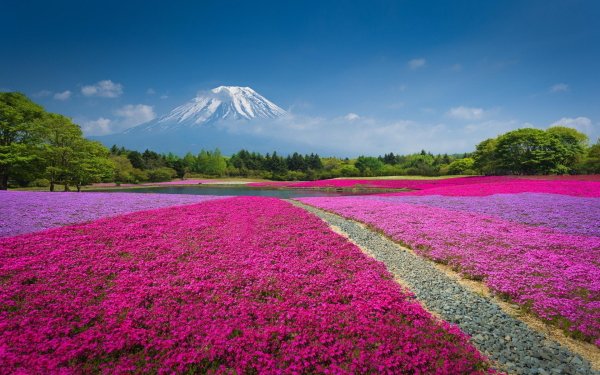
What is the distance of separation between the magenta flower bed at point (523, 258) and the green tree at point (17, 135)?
135ft

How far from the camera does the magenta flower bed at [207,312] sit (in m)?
5.18

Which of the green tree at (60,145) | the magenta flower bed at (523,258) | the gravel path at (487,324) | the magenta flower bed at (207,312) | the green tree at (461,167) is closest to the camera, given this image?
the magenta flower bed at (207,312)

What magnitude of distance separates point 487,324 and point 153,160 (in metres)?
116

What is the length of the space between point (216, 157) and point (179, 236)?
4089 inches

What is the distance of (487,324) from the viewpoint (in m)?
7.10

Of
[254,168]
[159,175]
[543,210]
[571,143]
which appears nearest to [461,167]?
[571,143]

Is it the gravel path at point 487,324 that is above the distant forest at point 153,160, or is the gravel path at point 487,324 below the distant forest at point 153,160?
below

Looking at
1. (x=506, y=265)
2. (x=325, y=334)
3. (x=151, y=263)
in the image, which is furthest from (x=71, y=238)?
(x=506, y=265)

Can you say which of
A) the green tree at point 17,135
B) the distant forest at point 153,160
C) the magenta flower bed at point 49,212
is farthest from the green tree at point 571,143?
the green tree at point 17,135

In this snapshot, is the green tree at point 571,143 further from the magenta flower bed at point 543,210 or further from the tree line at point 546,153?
the magenta flower bed at point 543,210

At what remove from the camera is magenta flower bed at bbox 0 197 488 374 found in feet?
17.0

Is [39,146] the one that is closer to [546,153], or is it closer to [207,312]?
[207,312]

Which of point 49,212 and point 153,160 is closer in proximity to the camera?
point 49,212

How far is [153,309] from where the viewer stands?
681 centimetres
